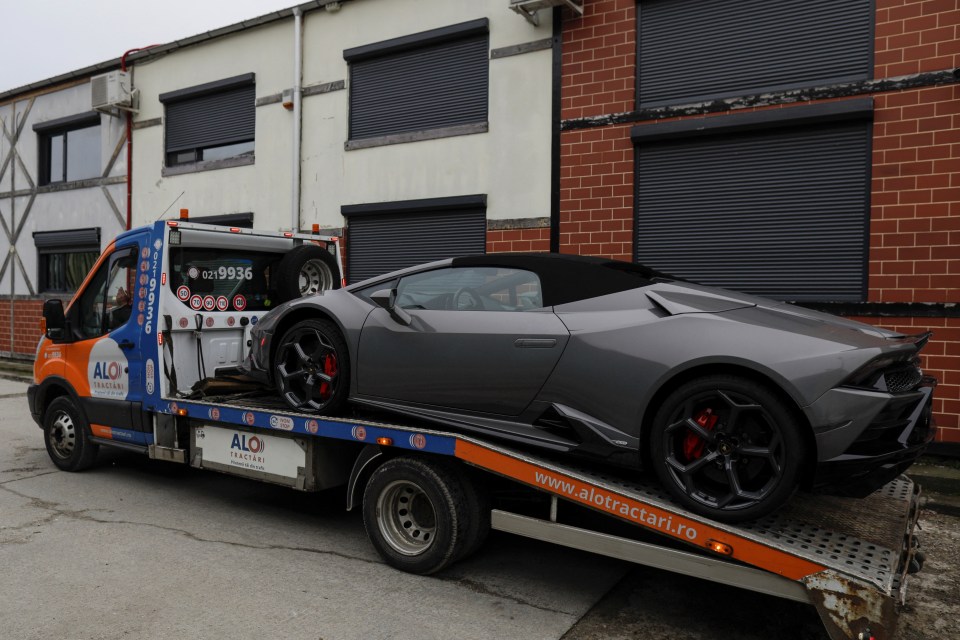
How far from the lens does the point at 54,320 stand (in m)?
5.97

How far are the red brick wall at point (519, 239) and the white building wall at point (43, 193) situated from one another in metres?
8.66

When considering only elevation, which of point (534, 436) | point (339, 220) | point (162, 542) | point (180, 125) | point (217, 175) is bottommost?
point (162, 542)

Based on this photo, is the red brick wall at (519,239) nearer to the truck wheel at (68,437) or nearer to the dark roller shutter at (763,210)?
the dark roller shutter at (763,210)

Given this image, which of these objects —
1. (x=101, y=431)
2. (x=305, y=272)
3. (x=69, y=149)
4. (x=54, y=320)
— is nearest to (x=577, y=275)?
(x=305, y=272)

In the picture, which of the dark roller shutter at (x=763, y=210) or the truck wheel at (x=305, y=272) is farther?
the dark roller shutter at (x=763, y=210)

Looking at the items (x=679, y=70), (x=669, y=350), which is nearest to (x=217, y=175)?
(x=679, y=70)

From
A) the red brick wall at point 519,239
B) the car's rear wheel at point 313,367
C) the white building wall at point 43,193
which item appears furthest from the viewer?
the white building wall at point 43,193

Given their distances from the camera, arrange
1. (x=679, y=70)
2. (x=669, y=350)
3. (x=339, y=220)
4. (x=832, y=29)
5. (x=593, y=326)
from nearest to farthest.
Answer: (x=669, y=350) < (x=593, y=326) < (x=832, y=29) < (x=679, y=70) < (x=339, y=220)

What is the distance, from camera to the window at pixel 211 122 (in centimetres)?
1221

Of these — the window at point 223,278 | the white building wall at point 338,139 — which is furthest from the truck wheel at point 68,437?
the white building wall at point 338,139

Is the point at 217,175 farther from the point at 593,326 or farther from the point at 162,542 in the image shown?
the point at 593,326

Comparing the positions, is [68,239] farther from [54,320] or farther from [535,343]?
Answer: [535,343]

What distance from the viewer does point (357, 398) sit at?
4414 millimetres

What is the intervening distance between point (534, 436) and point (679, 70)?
19.6ft
